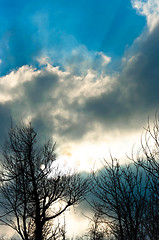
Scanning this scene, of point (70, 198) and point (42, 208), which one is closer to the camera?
point (42, 208)

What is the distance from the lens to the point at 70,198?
11.1 metres

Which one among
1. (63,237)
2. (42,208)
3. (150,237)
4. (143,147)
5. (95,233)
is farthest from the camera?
(95,233)

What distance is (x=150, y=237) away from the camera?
5086mm

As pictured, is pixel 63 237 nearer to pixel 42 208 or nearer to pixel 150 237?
pixel 42 208

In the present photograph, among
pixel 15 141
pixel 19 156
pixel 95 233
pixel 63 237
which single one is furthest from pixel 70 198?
pixel 95 233

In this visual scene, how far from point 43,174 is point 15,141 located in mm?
2662

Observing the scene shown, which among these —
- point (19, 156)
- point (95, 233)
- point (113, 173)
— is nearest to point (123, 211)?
point (113, 173)

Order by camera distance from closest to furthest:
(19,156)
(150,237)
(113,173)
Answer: (150,237)
(113,173)
(19,156)

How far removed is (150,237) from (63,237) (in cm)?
883

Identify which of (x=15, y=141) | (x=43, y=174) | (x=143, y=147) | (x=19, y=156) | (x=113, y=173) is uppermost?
(x=15, y=141)

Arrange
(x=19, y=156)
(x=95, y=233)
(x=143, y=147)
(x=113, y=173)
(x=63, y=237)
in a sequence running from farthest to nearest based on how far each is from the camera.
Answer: (x=95, y=233), (x=63, y=237), (x=19, y=156), (x=113, y=173), (x=143, y=147)

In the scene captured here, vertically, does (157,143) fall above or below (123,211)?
above

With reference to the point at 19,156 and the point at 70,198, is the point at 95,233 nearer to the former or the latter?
the point at 70,198

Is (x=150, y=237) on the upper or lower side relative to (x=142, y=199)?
lower
